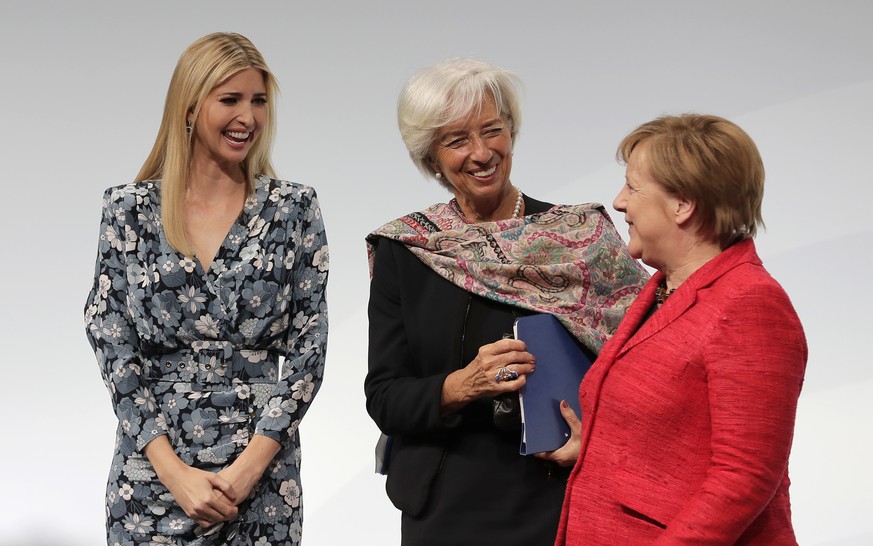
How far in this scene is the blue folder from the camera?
2018 millimetres

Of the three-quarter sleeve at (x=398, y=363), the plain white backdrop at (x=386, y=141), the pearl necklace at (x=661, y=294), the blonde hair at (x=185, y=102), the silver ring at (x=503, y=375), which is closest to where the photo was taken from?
the pearl necklace at (x=661, y=294)

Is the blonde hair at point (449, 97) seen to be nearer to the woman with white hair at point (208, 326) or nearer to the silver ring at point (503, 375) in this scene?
the woman with white hair at point (208, 326)

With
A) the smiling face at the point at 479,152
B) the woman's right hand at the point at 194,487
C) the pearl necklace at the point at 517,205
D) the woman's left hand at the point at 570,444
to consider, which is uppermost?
the smiling face at the point at 479,152

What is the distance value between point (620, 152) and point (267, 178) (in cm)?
96

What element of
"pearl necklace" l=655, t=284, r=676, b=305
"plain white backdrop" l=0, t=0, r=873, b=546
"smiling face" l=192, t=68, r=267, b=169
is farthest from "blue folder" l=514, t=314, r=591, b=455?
"plain white backdrop" l=0, t=0, r=873, b=546

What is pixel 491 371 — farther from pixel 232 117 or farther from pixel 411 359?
pixel 232 117

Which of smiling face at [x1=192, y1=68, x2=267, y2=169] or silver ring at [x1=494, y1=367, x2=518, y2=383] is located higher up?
smiling face at [x1=192, y1=68, x2=267, y2=169]

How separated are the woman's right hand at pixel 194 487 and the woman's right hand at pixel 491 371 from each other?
0.54 m

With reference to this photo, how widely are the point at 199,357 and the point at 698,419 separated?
3.68 feet

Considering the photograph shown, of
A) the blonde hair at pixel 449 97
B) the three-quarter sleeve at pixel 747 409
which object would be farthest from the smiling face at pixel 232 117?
the three-quarter sleeve at pixel 747 409

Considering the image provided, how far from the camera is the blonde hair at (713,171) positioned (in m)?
1.61

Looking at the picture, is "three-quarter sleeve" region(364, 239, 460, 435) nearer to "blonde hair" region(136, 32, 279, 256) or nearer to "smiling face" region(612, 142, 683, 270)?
"blonde hair" region(136, 32, 279, 256)

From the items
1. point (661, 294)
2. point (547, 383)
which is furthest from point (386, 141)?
point (661, 294)

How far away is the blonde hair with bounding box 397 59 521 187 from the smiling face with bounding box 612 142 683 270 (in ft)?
1.83
